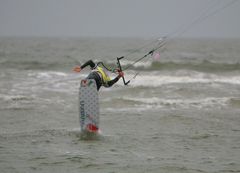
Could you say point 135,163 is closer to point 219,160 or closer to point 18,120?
point 219,160

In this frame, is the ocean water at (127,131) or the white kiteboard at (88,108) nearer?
the ocean water at (127,131)

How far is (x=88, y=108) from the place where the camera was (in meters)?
10.6

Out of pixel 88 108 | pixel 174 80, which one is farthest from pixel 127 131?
pixel 174 80

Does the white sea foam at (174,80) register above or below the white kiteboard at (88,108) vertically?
above

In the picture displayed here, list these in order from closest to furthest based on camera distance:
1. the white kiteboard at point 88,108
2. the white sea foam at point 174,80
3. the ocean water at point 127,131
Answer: the ocean water at point 127,131, the white kiteboard at point 88,108, the white sea foam at point 174,80

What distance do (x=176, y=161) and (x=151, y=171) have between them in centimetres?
83

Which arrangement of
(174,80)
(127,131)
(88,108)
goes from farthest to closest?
(174,80) → (127,131) → (88,108)

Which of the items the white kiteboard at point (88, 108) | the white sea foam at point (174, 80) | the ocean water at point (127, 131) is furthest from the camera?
the white sea foam at point (174, 80)

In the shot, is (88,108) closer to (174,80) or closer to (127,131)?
(127,131)

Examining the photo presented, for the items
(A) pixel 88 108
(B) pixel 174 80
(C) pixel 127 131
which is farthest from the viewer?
(B) pixel 174 80

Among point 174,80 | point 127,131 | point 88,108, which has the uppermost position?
point 174,80

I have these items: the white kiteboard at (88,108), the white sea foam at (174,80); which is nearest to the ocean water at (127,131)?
the white kiteboard at (88,108)

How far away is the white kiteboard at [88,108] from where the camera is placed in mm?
10508

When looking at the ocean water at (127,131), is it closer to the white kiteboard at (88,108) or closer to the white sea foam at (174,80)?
the white kiteboard at (88,108)
